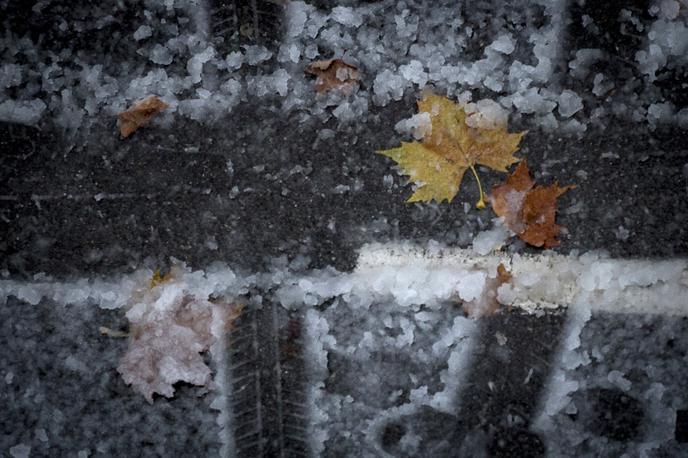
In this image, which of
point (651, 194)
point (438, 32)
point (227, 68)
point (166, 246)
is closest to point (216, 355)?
point (166, 246)

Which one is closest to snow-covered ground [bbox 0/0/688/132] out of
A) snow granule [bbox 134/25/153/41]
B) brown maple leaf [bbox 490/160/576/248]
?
snow granule [bbox 134/25/153/41]

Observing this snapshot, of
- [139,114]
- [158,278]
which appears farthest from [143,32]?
[158,278]

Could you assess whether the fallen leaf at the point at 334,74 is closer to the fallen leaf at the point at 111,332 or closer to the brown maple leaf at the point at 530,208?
the brown maple leaf at the point at 530,208

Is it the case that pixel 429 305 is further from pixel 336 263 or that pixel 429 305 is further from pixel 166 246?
pixel 166 246

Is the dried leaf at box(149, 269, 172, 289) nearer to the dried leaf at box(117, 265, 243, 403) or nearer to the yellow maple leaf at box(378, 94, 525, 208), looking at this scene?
the dried leaf at box(117, 265, 243, 403)

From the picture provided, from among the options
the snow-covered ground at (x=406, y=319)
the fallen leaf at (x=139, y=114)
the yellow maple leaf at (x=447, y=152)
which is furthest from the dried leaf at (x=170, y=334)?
the yellow maple leaf at (x=447, y=152)

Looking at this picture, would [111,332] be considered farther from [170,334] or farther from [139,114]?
[139,114]
